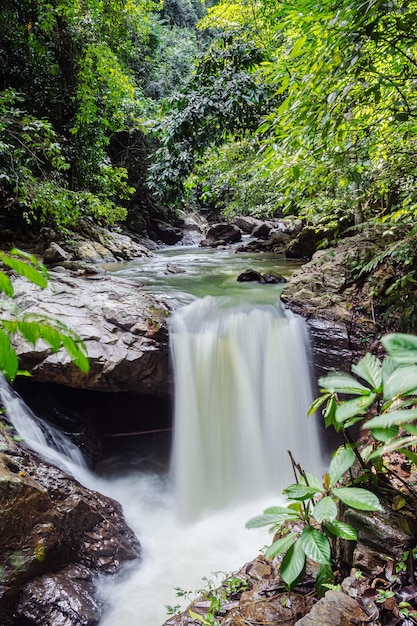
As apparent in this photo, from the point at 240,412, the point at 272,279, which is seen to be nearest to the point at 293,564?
the point at 240,412

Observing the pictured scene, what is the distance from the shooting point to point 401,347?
920 mm

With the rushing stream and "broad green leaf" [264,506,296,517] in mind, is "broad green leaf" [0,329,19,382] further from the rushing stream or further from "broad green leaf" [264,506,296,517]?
the rushing stream

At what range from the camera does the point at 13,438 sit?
10.4ft

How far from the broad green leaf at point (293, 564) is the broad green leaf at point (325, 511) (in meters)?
0.20

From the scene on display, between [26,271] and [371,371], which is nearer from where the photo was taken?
[26,271]

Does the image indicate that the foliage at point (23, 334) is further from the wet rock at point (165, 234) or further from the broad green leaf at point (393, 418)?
the wet rock at point (165, 234)

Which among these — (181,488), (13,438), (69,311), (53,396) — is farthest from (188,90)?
(181,488)

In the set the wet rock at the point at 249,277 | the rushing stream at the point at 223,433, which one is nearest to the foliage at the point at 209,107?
the wet rock at the point at 249,277

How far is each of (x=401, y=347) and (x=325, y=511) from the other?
2.66 feet

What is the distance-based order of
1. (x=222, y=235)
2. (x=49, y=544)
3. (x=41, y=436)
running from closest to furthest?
(x=49, y=544) < (x=41, y=436) < (x=222, y=235)

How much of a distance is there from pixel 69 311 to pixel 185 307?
161 cm

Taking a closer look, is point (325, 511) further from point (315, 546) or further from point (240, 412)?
point (240, 412)

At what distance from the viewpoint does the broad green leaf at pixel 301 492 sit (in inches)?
56.5

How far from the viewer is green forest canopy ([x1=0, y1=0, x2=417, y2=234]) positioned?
2.45 metres
